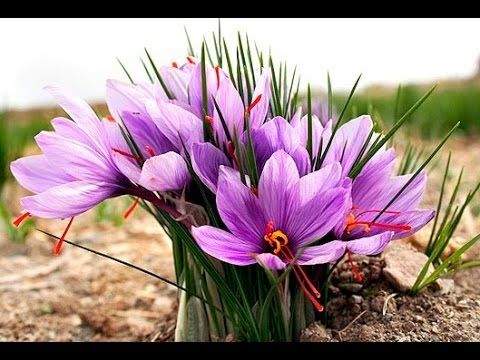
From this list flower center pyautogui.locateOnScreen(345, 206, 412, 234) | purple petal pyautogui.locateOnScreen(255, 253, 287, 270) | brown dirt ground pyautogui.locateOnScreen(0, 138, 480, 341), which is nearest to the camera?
purple petal pyautogui.locateOnScreen(255, 253, 287, 270)

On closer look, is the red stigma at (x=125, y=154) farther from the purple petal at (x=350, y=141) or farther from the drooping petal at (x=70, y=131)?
the purple petal at (x=350, y=141)

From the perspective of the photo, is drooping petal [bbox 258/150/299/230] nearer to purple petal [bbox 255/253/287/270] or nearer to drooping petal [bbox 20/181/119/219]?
purple petal [bbox 255/253/287/270]

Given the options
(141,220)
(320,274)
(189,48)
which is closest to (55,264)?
(141,220)

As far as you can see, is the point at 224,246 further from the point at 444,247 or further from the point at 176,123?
the point at 444,247

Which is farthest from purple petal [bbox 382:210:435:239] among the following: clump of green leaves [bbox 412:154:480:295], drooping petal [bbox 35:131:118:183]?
drooping petal [bbox 35:131:118:183]

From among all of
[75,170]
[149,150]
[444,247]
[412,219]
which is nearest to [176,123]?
[149,150]
